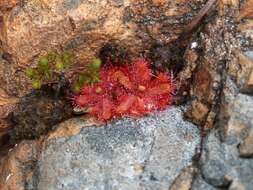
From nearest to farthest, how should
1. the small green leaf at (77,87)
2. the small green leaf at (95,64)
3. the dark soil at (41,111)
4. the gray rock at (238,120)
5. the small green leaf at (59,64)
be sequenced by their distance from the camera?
the gray rock at (238,120)
the small green leaf at (95,64)
the small green leaf at (59,64)
the small green leaf at (77,87)
the dark soil at (41,111)

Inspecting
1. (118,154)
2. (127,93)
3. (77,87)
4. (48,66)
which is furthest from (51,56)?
(118,154)

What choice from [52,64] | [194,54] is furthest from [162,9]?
[52,64]

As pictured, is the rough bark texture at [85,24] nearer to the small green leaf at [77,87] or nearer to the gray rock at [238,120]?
the small green leaf at [77,87]

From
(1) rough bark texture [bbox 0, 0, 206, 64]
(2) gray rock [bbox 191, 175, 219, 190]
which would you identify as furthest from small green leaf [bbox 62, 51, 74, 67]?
(2) gray rock [bbox 191, 175, 219, 190]

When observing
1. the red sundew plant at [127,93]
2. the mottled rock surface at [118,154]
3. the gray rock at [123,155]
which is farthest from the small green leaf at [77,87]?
the gray rock at [123,155]

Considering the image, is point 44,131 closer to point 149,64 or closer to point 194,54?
point 149,64
